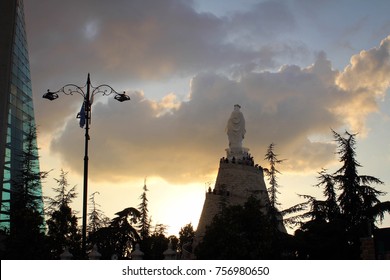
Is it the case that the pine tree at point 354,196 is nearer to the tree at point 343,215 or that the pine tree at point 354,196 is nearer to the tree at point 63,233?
the tree at point 343,215

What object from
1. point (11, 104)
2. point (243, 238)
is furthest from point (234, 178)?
point (11, 104)

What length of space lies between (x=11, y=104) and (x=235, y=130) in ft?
76.9

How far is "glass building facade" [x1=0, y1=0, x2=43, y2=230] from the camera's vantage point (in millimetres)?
55938

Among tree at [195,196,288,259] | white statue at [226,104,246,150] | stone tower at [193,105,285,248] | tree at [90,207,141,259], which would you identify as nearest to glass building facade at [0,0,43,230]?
tree at [90,207,141,259]

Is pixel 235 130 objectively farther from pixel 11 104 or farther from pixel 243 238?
pixel 243 238

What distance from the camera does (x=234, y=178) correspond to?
58000mm

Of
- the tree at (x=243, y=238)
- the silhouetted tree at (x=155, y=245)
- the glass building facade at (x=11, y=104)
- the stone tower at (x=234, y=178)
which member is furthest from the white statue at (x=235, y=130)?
the tree at (x=243, y=238)

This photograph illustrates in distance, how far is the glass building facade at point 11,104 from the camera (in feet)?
184

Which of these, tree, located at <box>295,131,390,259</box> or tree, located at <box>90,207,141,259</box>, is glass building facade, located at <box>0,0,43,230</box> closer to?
tree, located at <box>90,207,141,259</box>

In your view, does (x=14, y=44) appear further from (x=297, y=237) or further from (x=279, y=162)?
(x=297, y=237)

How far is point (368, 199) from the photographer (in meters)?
41.1

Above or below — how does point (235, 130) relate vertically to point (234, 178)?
above

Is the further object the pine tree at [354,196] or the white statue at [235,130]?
the white statue at [235,130]
